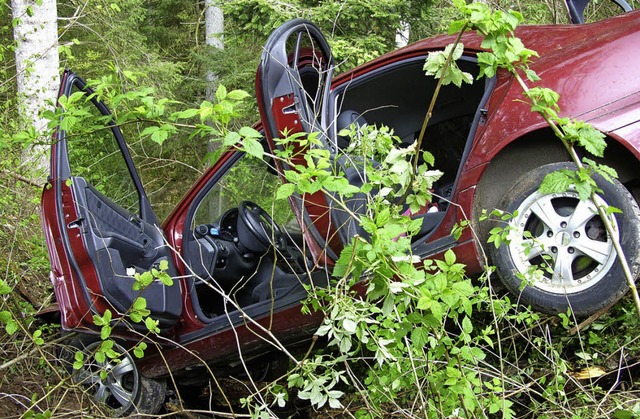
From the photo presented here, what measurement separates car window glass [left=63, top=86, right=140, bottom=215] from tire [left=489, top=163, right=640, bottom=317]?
8.14 feet

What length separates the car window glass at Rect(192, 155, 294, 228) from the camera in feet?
14.2

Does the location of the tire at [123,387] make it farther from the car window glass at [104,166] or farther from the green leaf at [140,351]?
the green leaf at [140,351]

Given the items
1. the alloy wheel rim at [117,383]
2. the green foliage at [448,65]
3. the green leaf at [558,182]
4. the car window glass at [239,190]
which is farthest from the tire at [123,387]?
the green leaf at [558,182]

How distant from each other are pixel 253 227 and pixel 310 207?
89 centimetres

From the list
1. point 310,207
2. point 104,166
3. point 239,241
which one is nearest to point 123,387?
point 239,241

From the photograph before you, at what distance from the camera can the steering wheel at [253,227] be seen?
445cm

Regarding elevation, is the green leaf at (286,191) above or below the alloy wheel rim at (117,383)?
above

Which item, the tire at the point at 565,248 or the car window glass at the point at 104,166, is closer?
the tire at the point at 565,248

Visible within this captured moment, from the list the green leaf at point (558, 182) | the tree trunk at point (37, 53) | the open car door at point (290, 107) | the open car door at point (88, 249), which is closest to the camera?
the green leaf at point (558, 182)

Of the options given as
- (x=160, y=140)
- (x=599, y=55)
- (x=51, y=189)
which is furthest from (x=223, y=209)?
(x=599, y=55)

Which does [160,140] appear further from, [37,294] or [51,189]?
[37,294]

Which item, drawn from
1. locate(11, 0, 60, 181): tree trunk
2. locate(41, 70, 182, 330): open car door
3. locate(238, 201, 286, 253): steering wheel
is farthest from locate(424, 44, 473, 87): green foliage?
locate(11, 0, 60, 181): tree trunk

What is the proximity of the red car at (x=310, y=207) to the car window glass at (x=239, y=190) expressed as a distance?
0.01 metres

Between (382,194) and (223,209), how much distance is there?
204 centimetres
